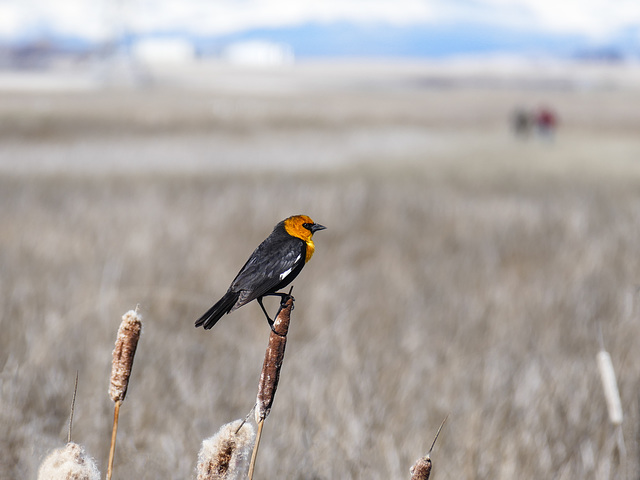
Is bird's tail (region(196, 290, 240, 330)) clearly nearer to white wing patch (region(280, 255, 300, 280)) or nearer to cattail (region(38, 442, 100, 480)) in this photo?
white wing patch (region(280, 255, 300, 280))

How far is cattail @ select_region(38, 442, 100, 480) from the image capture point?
0.68 metres

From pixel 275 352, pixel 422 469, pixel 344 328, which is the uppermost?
pixel 344 328

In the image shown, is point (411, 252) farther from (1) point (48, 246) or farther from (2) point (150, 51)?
(2) point (150, 51)

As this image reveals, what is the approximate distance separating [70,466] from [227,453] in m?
0.15

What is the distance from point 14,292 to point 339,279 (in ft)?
5.71

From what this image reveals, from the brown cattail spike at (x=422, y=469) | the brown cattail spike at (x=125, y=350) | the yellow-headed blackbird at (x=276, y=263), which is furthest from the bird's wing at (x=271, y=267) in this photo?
the brown cattail spike at (x=422, y=469)

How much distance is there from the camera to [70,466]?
2.25 feet

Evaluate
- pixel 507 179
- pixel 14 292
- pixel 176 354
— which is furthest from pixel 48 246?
pixel 507 179

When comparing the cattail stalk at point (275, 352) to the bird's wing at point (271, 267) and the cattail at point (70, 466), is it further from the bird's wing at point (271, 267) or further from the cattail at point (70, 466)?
the cattail at point (70, 466)

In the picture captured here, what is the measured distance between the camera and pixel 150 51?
16100 centimetres

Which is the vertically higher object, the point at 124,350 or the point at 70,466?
the point at 124,350

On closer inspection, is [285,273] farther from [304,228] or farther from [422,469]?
[422,469]

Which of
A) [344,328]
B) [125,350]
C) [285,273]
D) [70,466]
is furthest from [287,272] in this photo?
[344,328]

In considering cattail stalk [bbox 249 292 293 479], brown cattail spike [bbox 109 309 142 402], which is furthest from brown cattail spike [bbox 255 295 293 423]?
brown cattail spike [bbox 109 309 142 402]
